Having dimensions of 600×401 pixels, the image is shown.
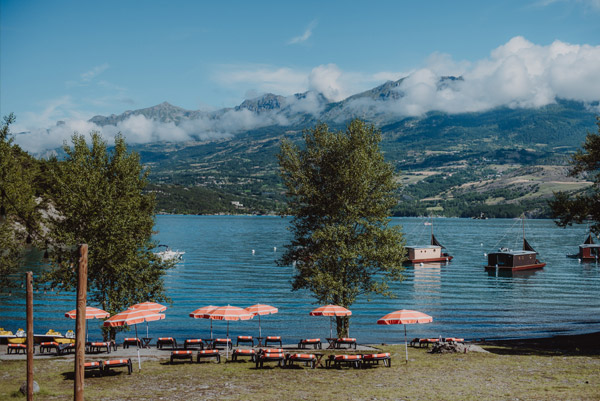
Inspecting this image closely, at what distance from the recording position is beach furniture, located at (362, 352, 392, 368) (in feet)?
88.5

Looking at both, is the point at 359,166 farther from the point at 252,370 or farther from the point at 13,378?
the point at 13,378

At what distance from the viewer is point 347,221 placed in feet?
117

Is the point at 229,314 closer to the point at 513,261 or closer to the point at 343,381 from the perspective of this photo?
the point at 343,381

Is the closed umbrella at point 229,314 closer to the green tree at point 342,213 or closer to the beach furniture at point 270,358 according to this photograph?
the beach furniture at point 270,358

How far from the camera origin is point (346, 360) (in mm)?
26906

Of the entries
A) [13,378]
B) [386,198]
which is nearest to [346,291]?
[386,198]

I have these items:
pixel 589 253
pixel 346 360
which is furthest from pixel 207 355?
pixel 589 253

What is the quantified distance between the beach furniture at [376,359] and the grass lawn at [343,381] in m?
0.50

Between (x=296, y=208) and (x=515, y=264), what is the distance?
95930 millimetres

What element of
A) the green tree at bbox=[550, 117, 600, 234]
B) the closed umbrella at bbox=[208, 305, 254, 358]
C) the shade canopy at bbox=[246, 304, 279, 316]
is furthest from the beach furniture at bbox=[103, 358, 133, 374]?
the green tree at bbox=[550, 117, 600, 234]

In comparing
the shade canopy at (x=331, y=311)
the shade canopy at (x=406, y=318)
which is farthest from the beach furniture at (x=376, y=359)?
the shade canopy at (x=331, y=311)

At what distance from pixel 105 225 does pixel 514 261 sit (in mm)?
105897

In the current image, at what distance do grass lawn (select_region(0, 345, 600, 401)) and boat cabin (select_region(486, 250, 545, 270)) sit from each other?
3615 inches

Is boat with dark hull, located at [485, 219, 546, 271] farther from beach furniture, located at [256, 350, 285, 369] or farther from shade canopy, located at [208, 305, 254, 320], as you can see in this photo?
beach furniture, located at [256, 350, 285, 369]
